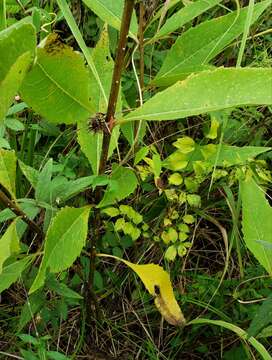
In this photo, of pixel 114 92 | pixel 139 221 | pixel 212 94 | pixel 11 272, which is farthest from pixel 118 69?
pixel 139 221

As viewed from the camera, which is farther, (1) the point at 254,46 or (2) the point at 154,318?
(1) the point at 254,46

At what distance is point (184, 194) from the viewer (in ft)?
4.71

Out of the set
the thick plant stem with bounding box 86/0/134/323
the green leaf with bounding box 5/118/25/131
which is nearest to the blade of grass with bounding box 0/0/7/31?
the thick plant stem with bounding box 86/0/134/323

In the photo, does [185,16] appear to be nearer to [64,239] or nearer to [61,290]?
[64,239]

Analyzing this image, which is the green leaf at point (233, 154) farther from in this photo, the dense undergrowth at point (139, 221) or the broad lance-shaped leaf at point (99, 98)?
the broad lance-shaped leaf at point (99, 98)

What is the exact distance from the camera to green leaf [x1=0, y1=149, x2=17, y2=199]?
106 cm

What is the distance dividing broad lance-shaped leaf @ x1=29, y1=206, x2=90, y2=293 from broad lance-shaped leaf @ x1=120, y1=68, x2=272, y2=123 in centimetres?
24

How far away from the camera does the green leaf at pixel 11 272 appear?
3.67 feet

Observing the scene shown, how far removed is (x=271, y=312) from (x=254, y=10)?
0.58 meters

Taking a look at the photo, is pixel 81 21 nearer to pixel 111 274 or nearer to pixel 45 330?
pixel 111 274

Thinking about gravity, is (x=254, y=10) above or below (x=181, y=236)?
above

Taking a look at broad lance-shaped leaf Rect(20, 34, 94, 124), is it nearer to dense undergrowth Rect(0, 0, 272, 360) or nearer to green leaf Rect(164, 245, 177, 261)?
dense undergrowth Rect(0, 0, 272, 360)

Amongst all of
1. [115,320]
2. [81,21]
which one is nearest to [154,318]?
[115,320]

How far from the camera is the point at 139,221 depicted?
1.43m
